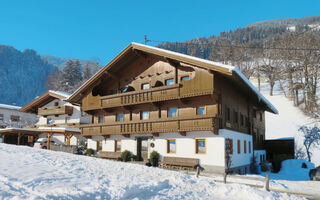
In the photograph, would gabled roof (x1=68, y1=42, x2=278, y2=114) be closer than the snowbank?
Yes

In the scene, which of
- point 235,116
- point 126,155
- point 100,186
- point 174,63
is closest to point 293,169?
point 235,116

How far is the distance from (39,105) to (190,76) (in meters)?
29.7

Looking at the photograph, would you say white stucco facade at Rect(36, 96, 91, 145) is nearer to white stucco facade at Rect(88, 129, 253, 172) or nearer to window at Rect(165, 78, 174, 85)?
white stucco facade at Rect(88, 129, 253, 172)

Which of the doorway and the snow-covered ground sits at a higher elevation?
the snow-covered ground

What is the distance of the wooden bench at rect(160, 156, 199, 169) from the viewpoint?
20.4 meters

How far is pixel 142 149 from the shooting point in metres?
25.0

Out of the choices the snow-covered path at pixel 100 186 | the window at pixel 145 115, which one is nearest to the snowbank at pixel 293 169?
the window at pixel 145 115

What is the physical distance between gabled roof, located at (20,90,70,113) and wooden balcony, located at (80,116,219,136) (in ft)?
42.5

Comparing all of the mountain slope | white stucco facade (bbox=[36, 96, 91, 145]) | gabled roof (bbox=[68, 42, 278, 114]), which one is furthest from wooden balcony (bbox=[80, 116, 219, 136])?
the mountain slope

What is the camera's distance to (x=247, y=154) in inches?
998

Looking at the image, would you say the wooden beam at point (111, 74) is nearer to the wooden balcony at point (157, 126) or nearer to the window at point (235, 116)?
the wooden balcony at point (157, 126)

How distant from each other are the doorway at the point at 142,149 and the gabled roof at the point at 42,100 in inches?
719

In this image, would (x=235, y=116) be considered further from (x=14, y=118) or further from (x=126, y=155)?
(x=14, y=118)

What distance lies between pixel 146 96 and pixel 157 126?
9.59ft
